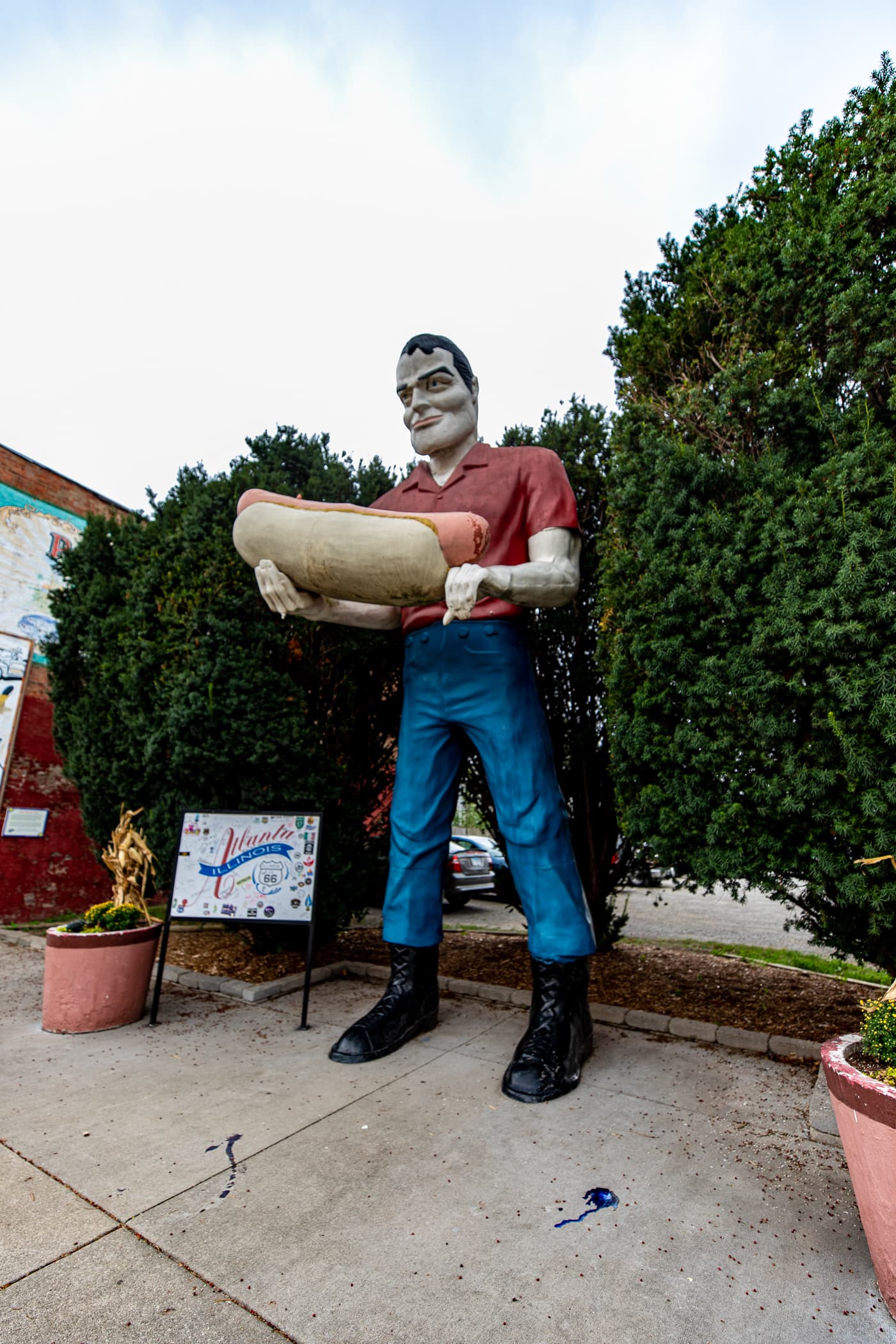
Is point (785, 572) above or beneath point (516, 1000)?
above

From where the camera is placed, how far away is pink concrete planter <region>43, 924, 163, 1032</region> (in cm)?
368

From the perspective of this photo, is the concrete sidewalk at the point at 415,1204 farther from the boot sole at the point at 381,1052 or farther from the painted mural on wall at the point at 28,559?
the painted mural on wall at the point at 28,559

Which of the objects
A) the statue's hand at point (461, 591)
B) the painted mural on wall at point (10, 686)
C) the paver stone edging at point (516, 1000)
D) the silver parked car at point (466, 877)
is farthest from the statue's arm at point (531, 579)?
the silver parked car at point (466, 877)

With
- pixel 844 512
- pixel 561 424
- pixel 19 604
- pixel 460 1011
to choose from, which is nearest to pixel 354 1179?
pixel 460 1011

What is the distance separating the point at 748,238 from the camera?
332 centimetres

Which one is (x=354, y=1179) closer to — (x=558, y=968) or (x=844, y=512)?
(x=558, y=968)

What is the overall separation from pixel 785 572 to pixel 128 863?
3.83m

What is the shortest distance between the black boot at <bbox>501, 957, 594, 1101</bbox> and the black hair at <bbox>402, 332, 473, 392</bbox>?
9.20 feet

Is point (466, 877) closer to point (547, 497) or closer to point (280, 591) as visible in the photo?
point (547, 497)

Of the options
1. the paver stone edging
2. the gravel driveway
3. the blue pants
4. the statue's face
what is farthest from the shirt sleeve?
the gravel driveway

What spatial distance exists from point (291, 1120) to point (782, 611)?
8.74ft

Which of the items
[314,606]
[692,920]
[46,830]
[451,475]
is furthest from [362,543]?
[692,920]

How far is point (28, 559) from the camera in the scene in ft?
26.1

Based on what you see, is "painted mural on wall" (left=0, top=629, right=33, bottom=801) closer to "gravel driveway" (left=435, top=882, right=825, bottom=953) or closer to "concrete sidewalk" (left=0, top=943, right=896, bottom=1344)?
"gravel driveway" (left=435, top=882, right=825, bottom=953)
